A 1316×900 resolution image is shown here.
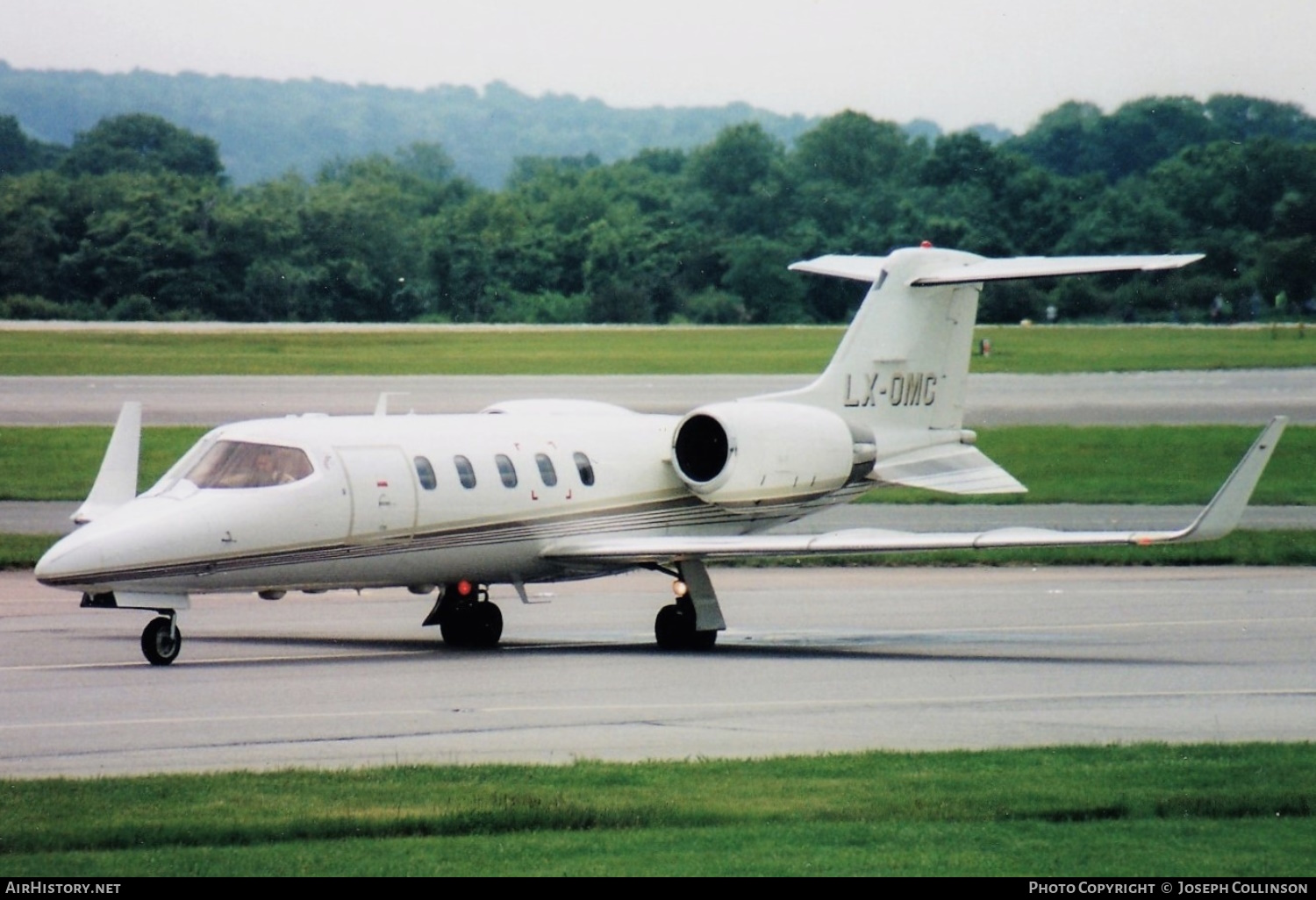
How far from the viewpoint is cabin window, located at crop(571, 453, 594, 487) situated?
72.9ft

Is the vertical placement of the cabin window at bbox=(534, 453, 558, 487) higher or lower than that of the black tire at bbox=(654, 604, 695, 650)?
higher

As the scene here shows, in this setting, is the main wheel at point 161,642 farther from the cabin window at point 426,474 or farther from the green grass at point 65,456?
the green grass at point 65,456

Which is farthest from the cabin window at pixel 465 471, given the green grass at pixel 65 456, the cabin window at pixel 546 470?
the green grass at pixel 65 456

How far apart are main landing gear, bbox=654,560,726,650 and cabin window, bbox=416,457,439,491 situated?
2736mm

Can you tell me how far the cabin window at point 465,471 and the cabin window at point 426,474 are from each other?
0.32 metres

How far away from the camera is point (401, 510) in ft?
66.9

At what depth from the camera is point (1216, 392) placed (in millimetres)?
57875

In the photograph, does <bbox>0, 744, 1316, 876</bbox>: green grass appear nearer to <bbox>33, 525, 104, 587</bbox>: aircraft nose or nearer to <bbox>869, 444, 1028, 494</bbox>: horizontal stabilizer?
<bbox>33, 525, 104, 587</bbox>: aircraft nose

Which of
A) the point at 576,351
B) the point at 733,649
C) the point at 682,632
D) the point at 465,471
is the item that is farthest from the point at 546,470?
the point at 576,351

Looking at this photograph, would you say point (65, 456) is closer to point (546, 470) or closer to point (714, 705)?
point (546, 470)

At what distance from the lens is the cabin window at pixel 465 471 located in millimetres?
A: 21094

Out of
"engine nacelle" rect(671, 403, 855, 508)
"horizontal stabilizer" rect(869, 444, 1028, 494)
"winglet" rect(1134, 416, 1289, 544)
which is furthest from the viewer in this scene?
"horizontal stabilizer" rect(869, 444, 1028, 494)

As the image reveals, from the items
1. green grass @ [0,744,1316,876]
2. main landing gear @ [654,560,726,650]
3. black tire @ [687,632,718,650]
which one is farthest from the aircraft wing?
green grass @ [0,744,1316,876]

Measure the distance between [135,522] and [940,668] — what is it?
7.47m
